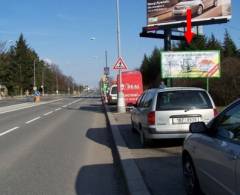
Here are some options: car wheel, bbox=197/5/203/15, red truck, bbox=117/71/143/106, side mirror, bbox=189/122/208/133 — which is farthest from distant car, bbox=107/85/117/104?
side mirror, bbox=189/122/208/133

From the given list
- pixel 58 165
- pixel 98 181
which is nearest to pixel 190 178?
pixel 98 181

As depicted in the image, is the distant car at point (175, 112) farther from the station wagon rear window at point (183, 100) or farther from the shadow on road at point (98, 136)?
the shadow on road at point (98, 136)

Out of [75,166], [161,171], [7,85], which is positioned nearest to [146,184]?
[161,171]

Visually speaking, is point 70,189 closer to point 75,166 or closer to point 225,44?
point 75,166

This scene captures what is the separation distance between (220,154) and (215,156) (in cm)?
19

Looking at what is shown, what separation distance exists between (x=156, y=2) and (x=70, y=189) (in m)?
30.7

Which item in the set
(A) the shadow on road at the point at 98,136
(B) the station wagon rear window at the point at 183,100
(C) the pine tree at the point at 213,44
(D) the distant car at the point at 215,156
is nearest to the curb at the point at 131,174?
(D) the distant car at the point at 215,156

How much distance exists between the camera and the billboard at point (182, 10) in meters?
34.5

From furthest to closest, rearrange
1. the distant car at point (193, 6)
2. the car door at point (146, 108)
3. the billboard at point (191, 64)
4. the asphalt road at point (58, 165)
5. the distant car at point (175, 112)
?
the distant car at point (193, 6), the billboard at point (191, 64), the car door at point (146, 108), the distant car at point (175, 112), the asphalt road at point (58, 165)

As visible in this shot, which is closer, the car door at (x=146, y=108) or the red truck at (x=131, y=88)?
the car door at (x=146, y=108)

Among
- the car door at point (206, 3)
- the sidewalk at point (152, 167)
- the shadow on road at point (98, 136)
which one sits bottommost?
the shadow on road at point (98, 136)

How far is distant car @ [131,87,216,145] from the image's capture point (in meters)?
11.4

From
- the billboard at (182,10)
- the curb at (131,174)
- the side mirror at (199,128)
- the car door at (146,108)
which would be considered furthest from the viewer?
the billboard at (182,10)

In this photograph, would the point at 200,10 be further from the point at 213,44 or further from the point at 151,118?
the point at 213,44
